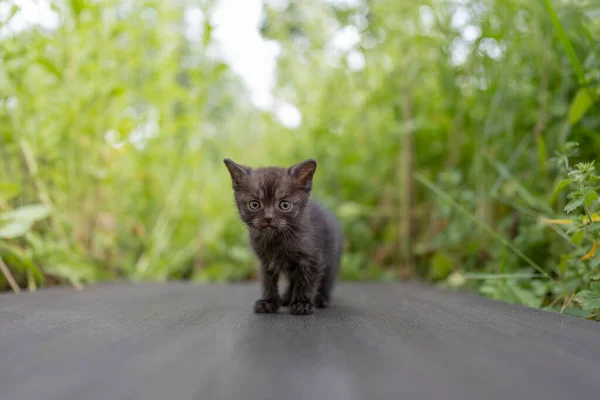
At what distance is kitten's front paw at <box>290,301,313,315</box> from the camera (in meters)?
1.45

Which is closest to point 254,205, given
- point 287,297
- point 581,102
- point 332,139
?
point 287,297

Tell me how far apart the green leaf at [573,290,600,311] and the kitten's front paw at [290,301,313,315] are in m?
0.79

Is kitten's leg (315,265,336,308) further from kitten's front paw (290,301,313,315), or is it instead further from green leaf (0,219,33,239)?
green leaf (0,219,33,239)

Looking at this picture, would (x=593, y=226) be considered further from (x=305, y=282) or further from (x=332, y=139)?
(x=332, y=139)

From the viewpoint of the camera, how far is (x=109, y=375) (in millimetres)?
754

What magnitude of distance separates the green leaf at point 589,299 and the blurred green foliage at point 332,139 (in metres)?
0.17

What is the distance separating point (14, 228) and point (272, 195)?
1111 millimetres

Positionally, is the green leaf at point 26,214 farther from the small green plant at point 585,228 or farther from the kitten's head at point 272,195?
the small green plant at point 585,228

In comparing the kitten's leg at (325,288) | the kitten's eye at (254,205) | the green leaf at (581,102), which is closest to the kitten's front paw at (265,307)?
the kitten's leg at (325,288)

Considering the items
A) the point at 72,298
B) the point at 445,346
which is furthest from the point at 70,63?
the point at 445,346

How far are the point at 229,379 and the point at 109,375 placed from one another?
0.20 meters

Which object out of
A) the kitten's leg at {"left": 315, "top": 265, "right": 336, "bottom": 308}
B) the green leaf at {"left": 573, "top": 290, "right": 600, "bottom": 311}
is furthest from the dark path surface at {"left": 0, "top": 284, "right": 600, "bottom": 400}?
the kitten's leg at {"left": 315, "top": 265, "right": 336, "bottom": 308}

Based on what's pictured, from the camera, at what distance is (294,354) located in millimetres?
871

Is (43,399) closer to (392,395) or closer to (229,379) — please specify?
(229,379)
